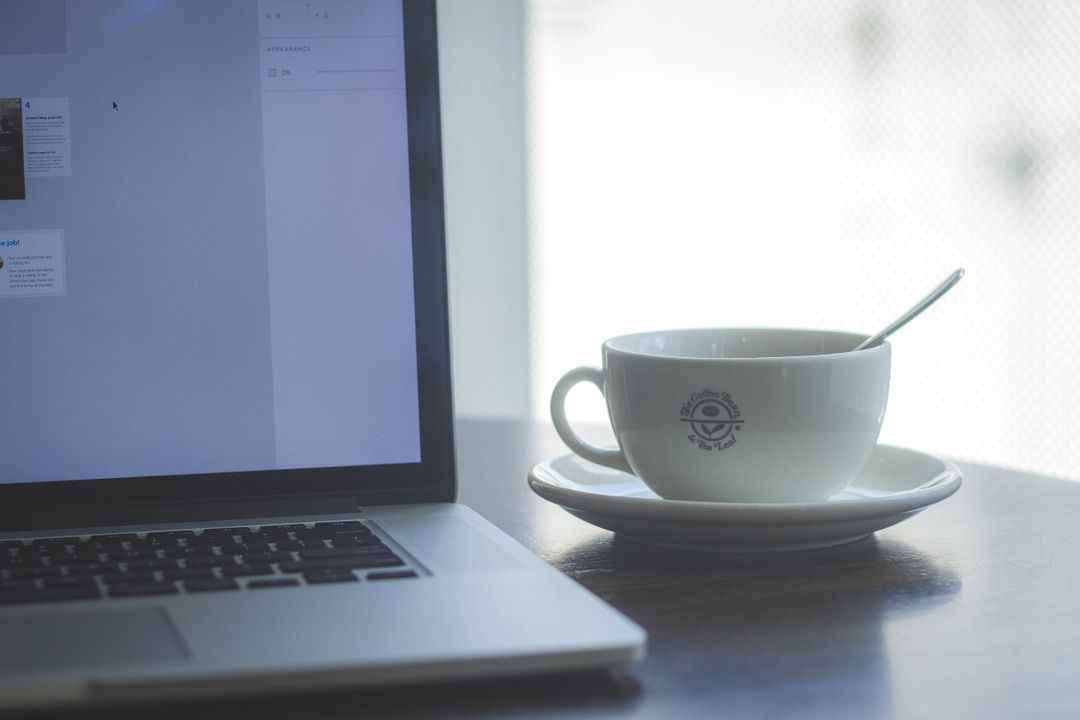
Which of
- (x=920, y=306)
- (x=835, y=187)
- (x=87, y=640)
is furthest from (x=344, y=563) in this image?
(x=835, y=187)

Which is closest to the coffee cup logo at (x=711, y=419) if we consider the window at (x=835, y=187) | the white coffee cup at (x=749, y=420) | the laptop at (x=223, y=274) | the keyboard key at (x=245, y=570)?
the white coffee cup at (x=749, y=420)

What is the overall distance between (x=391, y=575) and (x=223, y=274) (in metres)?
0.23

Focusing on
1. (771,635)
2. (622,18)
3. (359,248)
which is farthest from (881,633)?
(622,18)

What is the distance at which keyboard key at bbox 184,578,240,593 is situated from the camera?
43 centimetres

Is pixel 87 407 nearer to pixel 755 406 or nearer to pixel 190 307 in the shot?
pixel 190 307

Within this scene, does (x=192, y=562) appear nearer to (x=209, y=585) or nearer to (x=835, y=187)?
(x=209, y=585)

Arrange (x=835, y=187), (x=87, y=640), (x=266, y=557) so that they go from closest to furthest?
(x=87, y=640)
(x=266, y=557)
(x=835, y=187)

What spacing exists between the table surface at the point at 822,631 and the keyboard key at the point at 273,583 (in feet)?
0.30

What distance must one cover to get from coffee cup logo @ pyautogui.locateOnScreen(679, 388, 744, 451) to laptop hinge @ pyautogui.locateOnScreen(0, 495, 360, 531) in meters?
0.20

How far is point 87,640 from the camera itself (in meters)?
0.37

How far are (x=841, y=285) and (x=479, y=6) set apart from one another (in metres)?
0.92

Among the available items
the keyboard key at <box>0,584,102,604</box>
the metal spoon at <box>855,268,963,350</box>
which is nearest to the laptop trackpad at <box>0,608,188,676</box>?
the keyboard key at <box>0,584,102,604</box>

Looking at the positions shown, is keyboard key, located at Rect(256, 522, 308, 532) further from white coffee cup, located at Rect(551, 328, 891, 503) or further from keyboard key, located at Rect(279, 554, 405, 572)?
white coffee cup, located at Rect(551, 328, 891, 503)

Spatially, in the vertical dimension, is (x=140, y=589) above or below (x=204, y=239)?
below
